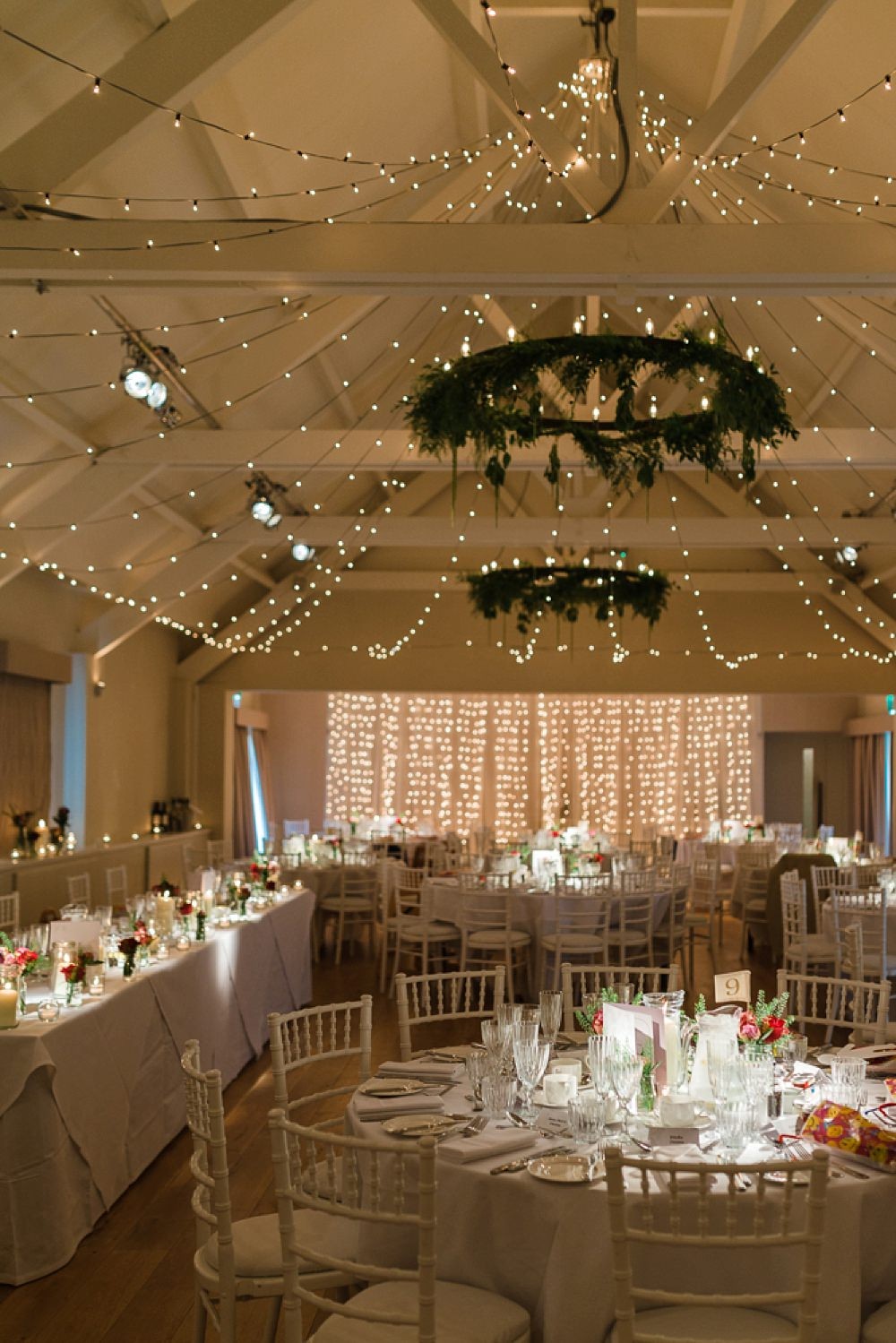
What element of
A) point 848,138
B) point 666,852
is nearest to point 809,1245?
point 848,138

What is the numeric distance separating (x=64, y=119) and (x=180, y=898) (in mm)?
4313

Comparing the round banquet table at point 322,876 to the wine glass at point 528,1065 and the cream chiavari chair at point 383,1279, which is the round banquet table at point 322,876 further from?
the cream chiavari chair at point 383,1279

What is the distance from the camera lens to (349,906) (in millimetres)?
11367

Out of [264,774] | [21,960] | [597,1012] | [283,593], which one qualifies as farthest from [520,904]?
[264,774]

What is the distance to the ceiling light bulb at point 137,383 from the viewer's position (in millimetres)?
6426

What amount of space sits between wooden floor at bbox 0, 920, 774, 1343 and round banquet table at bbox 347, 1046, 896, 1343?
1.22 metres

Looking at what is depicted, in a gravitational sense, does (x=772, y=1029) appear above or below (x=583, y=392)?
below

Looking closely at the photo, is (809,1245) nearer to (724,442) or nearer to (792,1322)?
(792,1322)

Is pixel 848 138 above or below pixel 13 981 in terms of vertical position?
above

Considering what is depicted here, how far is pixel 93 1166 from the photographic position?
4754 millimetres

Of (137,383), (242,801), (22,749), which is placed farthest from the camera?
(242,801)

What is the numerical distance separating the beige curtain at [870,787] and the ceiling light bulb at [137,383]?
42.0ft

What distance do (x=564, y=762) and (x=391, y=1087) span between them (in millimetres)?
13948

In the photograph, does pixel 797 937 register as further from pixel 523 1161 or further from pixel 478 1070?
pixel 523 1161
